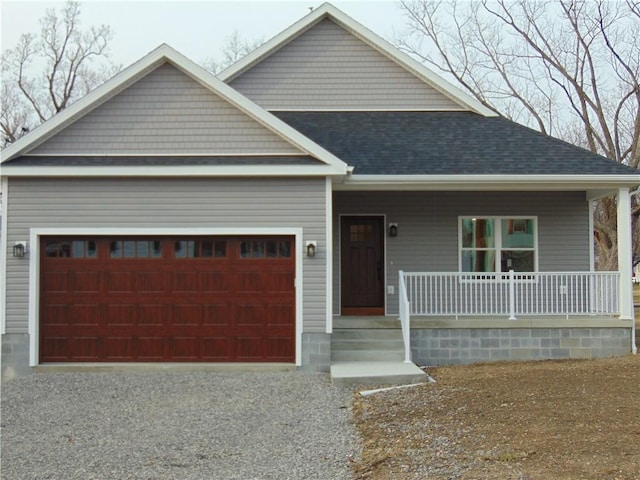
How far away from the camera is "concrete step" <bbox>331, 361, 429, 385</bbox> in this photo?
10273 millimetres

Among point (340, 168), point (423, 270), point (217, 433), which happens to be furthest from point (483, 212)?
point (217, 433)

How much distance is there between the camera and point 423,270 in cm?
1390

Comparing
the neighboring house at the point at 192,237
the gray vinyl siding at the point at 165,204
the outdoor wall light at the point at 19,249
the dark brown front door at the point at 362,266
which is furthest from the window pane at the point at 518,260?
the outdoor wall light at the point at 19,249

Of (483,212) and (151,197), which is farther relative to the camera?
(483,212)

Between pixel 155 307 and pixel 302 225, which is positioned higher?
pixel 302 225

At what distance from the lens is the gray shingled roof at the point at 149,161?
11.4 metres

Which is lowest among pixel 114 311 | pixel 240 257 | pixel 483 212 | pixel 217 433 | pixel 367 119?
pixel 217 433

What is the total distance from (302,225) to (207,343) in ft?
8.17

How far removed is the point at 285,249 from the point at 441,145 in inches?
162

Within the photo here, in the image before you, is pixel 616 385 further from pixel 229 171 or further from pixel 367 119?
pixel 367 119

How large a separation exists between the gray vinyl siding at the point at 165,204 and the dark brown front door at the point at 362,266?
8.62 feet

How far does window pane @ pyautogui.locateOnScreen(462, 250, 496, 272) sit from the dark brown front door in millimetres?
1653

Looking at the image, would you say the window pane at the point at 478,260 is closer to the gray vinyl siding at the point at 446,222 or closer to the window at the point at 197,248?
the gray vinyl siding at the point at 446,222

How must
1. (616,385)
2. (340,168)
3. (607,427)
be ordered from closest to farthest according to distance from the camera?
(607,427), (616,385), (340,168)
